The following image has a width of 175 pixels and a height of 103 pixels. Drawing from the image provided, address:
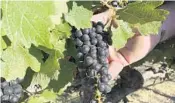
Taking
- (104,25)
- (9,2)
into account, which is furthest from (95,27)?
(9,2)

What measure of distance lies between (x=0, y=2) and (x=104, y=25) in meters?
0.48

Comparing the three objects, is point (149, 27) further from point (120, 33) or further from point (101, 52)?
point (101, 52)

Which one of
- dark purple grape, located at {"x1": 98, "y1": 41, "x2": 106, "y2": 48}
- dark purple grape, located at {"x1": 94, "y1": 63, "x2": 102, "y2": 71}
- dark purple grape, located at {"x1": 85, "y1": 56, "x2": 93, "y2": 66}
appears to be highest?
dark purple grape, located at {"x1": 98, "y1": 41, "x2": 106, "y2": 48}

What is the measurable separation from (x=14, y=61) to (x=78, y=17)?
0.27 meters

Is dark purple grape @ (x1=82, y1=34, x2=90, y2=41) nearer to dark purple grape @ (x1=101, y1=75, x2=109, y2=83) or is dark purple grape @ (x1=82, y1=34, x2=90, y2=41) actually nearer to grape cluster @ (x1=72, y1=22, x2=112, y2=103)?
grape cluster @ (x1=72, y1=22, x2=112, y2=103)

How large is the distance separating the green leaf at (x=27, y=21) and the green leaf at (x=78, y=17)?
0.61 ft

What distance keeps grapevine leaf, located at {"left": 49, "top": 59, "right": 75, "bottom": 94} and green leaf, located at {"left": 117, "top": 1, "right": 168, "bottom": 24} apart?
26cm

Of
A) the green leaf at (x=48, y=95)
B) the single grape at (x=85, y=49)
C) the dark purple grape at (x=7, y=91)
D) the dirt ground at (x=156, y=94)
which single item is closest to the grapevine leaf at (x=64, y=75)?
the green leaf at (x=48, y=95)

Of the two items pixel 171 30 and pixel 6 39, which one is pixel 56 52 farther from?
pixel 171 30

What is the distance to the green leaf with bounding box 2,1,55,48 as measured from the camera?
3.71 ft

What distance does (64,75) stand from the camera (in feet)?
5.01

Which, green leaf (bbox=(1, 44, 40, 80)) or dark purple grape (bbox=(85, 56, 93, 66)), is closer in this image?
green leaf (bbox=(1, 44, 40, 80))

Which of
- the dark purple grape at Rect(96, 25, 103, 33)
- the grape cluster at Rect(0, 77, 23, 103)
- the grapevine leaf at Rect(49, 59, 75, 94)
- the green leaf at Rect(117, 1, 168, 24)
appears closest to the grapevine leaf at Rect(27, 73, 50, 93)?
the grapevine leaf at Rect(49, 59, 75, 94)

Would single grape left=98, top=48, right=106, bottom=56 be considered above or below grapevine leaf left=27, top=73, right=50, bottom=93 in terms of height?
above
